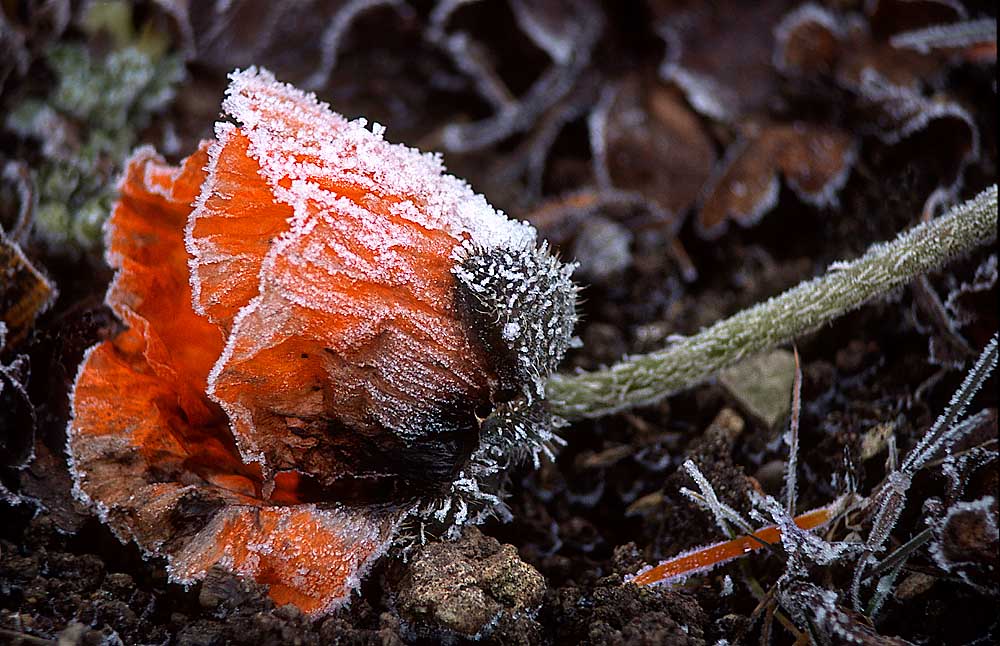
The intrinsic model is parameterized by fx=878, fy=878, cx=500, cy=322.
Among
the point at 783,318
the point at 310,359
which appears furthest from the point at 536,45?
the point at 310,359

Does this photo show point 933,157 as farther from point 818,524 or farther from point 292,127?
point 292,127

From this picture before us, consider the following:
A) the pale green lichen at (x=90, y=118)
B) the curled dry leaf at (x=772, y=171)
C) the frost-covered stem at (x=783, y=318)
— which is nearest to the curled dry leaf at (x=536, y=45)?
the curled dry leaf at (x=772, y=171)


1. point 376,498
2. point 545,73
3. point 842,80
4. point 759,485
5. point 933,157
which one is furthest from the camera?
point 545,73

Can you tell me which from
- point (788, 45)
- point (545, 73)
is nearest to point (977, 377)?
point (788, 45)

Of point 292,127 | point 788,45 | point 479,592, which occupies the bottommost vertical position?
point 479,592

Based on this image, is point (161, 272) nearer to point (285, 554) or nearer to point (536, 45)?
point (285, 554)

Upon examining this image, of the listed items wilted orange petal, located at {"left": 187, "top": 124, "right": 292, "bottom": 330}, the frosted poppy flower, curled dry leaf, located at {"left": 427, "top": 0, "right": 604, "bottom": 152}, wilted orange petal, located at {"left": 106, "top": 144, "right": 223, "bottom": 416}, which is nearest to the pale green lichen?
wilted orange petal, located at {"left": 106, "top": 144, "right": 223, "bottom": 416}

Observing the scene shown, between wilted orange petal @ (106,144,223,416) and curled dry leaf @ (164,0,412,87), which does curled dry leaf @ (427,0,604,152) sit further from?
wilted orange petal @ (106,144,223,416)
